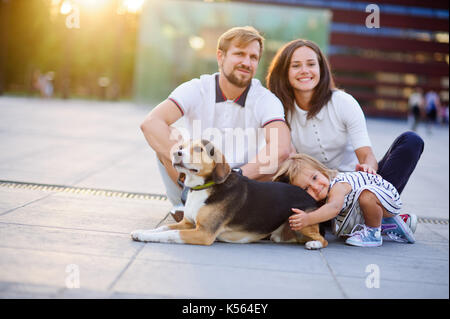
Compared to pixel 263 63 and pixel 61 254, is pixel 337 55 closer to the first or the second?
pixel 263 63

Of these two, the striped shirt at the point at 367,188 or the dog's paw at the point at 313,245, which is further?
the striped shirt at the point at 367,188

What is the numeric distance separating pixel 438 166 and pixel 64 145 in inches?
328

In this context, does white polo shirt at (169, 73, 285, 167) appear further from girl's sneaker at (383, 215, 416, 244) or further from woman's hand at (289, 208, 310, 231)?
girl's sneaker at (383, 215, 416, 244)

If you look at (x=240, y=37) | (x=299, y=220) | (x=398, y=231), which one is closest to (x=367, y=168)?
(x=398, y=231)

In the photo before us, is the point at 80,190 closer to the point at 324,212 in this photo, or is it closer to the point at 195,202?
the point at 195,202

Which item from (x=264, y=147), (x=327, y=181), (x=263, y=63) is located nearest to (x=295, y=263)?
(x=327, y=181)

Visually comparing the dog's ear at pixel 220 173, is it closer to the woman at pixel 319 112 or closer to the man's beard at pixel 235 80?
the man's beard at pixel 235 80

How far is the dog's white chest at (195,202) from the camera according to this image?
A: 379cm

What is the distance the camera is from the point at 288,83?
512 cm

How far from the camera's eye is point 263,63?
24266mm

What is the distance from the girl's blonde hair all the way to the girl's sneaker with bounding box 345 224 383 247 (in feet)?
1.92

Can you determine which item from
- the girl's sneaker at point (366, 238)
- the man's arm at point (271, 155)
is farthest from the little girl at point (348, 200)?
the man's arm at point (271, 155)

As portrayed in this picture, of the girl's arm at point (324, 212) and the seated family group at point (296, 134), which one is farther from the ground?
the seated family group at point (296, 134)

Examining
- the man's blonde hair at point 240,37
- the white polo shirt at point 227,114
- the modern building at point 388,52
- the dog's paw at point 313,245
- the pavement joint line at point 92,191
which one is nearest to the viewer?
the dog's paw at point 313,245
